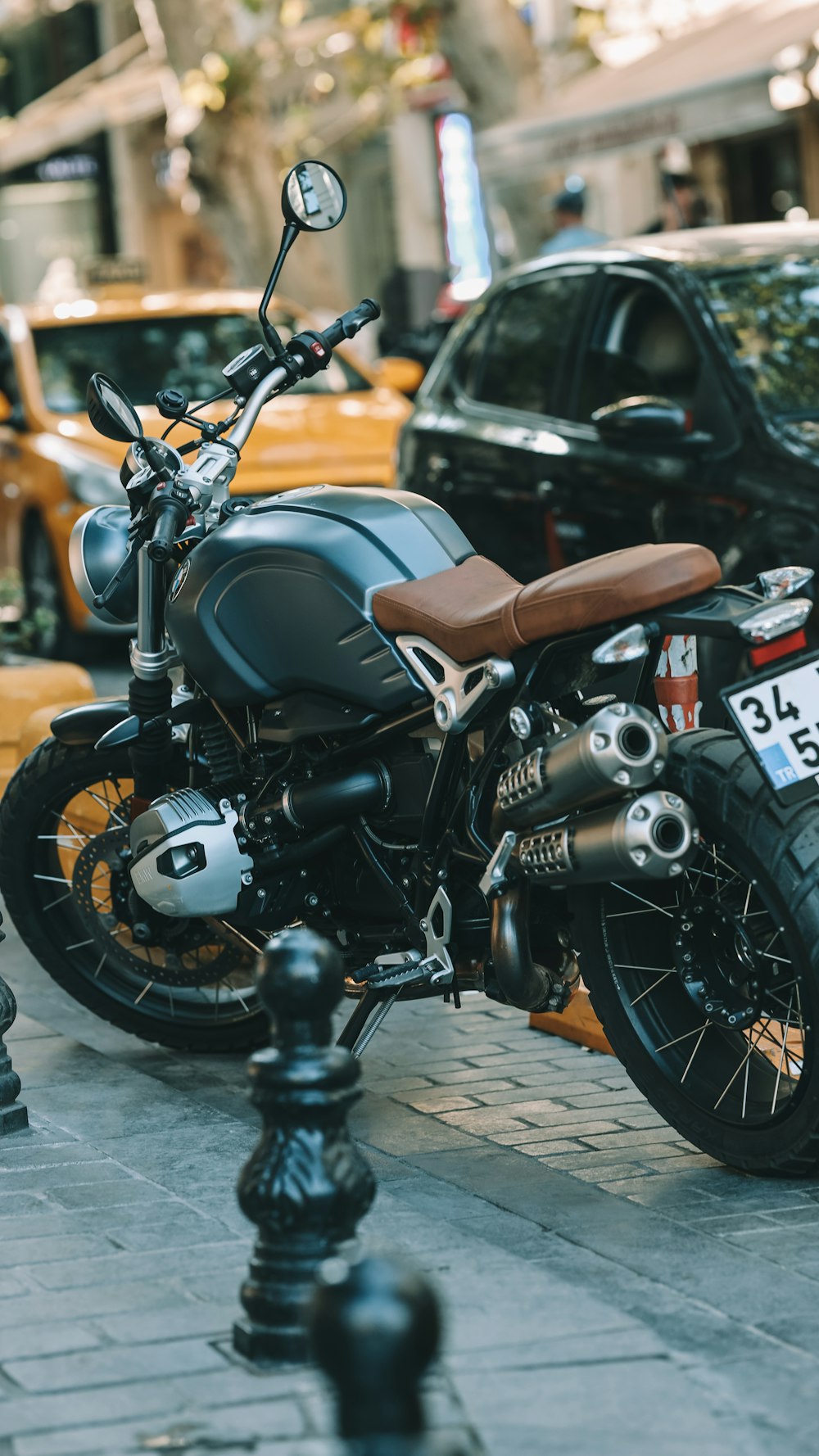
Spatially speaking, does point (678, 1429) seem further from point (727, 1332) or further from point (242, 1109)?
point (242, 1109)

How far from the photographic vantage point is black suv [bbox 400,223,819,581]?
6.61 meters

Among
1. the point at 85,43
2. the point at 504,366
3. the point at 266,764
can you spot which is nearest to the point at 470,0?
the point at 504,366

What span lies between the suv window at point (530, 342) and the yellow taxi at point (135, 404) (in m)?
2.72

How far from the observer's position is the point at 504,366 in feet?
26.5

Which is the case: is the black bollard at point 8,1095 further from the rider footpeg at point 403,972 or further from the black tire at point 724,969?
the black tire at point 724,969

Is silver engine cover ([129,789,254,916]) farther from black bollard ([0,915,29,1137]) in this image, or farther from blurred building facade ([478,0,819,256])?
blurred building facade ([478,0,819,256])

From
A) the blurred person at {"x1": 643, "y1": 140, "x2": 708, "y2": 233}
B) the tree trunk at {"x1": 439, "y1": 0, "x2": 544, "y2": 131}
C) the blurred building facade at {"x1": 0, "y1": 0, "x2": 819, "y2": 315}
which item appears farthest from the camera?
the tree trunk at {"x1": 439, "y1": 0, "x2": 544, "y2": 131}

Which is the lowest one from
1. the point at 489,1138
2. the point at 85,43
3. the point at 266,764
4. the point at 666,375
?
the point at 489,1138

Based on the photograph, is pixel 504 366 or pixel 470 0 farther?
pixel 470 0

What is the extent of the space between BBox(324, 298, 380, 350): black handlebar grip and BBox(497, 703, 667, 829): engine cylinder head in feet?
4.39

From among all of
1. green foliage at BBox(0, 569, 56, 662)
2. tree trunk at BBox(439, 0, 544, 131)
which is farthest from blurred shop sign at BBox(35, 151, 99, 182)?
green foliage at BBox(0, 569, 56, 662)

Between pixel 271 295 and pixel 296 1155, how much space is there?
210 centimetres

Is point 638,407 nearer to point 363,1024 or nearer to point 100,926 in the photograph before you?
point 100,926

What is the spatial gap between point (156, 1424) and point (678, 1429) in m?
0.70
